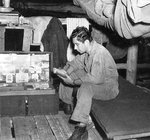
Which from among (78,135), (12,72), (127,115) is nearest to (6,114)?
(12,72)

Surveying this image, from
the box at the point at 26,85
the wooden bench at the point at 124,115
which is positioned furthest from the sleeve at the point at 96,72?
the box at the point at 26,85

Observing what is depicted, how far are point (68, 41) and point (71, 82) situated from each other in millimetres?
1759

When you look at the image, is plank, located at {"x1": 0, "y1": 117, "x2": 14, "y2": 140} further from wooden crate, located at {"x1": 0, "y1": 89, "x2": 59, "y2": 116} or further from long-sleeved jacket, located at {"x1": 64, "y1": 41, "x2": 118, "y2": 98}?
long-sleeved jacket, located at {"x1": 64, "y1": 41, "x2": 118, "y2": 98}

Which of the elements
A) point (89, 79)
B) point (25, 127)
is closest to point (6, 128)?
point (25, 127)

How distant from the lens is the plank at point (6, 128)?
4.24 m

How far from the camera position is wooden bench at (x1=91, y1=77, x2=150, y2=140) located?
3.61 meters

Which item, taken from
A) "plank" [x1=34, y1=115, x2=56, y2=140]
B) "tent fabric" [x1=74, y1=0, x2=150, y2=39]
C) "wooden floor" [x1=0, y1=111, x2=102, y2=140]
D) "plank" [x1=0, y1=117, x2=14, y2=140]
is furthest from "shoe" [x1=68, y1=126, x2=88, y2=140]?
"tent fabric" [x1=74, y1=0, x2=150, y2=39]

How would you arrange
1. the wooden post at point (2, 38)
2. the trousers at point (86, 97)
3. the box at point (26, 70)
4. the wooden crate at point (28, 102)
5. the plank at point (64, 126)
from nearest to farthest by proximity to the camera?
the trousers at point (86, 97)
the plank at point (64, 126)
the wooden crate at point (28, 102)
the wooden post at point (2, 38)
the box at point (26, 70)

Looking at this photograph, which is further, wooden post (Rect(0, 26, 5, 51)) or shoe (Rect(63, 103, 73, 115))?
shoe (Rect(63, 103, 73, 115))

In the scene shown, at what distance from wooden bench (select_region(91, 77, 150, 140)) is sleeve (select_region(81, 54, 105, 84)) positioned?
35 centimetres

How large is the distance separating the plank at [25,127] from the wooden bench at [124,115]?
1.00m

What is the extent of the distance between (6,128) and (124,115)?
1.90 meters

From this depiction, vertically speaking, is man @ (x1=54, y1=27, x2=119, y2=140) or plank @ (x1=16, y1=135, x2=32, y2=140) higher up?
man @ (x1=54, y1=27, x2=119, y2=140)

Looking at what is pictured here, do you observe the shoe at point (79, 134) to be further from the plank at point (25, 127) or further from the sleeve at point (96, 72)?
the sleeve at point (96, 72)
